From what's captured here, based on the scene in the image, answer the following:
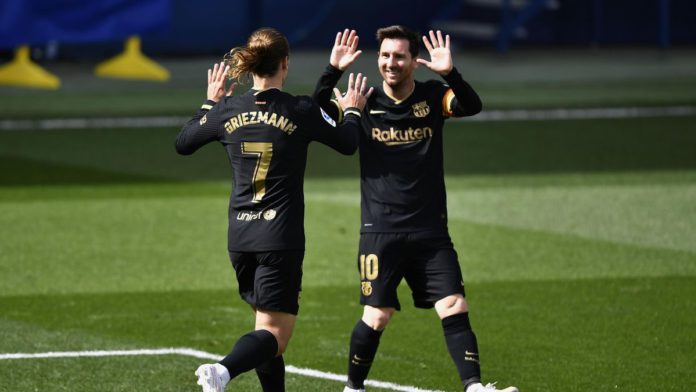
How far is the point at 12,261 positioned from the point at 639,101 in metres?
14.6

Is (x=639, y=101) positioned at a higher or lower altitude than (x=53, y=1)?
lower

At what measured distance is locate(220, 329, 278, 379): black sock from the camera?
6.98 m

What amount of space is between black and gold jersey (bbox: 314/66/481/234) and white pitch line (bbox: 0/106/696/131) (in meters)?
14.1

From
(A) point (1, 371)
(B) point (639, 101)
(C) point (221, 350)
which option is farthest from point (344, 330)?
(B) point (639, 101)

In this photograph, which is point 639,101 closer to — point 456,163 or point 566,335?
point 456,163

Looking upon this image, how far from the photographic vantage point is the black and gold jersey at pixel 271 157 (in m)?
7.19

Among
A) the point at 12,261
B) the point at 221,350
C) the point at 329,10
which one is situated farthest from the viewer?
the point at 329,10

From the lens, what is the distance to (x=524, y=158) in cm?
1847

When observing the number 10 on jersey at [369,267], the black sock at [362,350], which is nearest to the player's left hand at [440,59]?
the number 10 on jersey at [369,267]

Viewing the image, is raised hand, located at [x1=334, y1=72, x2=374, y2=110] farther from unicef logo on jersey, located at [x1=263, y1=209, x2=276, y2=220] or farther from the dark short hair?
unicef logo on jersey, located at [x1=263, y1=209, x2=276, y2=220]

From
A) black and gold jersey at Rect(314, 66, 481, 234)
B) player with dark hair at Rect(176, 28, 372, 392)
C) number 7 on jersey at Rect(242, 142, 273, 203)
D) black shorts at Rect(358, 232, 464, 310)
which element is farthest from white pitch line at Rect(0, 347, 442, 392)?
number 7 on jersey at Rect(242, 142, 273, 203)

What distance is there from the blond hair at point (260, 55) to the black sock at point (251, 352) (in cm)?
127

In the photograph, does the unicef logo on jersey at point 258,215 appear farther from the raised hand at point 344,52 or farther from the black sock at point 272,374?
the raised hand at point 344,52

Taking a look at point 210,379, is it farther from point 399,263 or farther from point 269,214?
point 399,263
